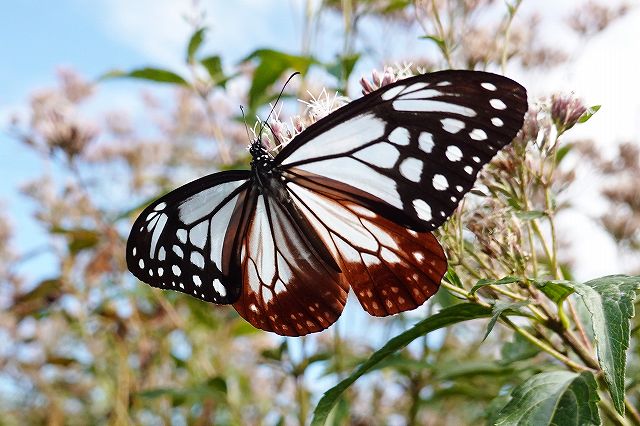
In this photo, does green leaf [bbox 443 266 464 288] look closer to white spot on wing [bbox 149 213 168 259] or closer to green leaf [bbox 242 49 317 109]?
white spot on wing [bbox 149 213 168 259]

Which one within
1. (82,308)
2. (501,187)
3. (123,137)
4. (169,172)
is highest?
(123,137)

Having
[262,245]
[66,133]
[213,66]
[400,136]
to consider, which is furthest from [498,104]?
[66,133]

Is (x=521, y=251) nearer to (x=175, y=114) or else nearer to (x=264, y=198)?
(x=264, y=198)

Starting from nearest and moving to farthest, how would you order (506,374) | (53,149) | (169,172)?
(506,374), (53,149), (169,172)

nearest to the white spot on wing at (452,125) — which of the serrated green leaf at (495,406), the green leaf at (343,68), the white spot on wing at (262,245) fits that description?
the white spot on wing at (262,245)

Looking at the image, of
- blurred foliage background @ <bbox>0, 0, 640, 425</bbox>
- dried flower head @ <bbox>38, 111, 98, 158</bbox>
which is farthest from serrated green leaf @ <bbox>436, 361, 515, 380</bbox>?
dried flower head @ <bbox>38, 111, 98, 158</bbox>

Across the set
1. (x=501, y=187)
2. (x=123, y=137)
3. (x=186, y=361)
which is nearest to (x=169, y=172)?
(x=123, y=137)

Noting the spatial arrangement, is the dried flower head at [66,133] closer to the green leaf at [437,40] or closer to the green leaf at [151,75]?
the green leaf at [151,75]
